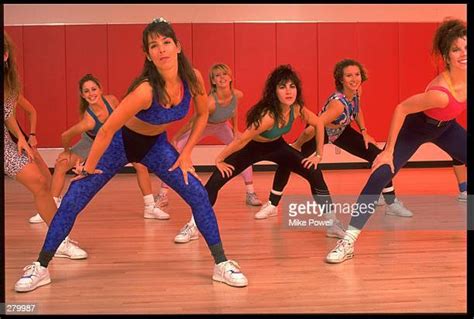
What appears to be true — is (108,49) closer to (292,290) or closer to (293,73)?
(293,73)

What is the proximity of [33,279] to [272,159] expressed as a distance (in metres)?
1.70

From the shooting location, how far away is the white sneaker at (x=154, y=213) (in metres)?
4.58

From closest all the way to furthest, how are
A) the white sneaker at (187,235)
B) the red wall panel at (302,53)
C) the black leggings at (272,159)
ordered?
the black leggings at (272,159) → the white sneaker at (187,235) → the red wall panel at (302,53)

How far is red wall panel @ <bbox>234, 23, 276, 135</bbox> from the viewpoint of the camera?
7051 millimetres

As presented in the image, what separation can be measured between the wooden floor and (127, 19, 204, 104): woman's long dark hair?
951mm

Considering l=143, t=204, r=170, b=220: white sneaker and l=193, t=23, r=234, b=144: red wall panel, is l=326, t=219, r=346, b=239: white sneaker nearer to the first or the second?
l=143, t=204, r=170, b=220: white sneaker

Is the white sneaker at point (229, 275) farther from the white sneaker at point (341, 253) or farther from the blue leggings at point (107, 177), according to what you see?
the white sneaker at point (341, 253)

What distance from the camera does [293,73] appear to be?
142 inches

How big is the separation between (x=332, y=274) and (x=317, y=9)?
4.88 m

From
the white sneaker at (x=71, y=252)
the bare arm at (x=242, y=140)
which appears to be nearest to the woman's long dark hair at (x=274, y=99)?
the bare arm at (x=242, y=140)

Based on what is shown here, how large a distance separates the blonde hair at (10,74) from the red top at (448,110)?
207 centimetres

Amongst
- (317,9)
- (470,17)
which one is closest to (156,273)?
(470,17)

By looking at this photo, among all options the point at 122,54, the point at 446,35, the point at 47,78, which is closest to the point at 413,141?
the point at 446,35

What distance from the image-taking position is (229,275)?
9.56 ft
